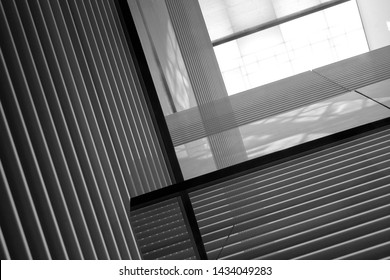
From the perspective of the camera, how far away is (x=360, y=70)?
1004 cm

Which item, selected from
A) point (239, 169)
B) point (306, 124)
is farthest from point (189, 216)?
point (306, 124)

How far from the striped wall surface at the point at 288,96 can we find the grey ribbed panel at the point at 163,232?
6224mm

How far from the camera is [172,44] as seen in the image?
12.1 meters

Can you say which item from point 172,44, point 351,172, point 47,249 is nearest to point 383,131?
point 351,172

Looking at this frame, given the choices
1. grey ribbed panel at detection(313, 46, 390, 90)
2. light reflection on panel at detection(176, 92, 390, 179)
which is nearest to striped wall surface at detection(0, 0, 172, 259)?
grey ribbed panel at detection(313, 46, 390, 90)

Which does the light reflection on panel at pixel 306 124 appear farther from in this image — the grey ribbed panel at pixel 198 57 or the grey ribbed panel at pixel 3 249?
the grey ribbed panel at pixel 3 249

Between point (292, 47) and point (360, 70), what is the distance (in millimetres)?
16983

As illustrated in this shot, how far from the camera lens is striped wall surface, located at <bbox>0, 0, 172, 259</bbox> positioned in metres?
2.40

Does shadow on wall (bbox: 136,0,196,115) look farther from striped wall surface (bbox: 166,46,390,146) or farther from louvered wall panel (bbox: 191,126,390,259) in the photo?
louvered wall panel (bbox: 191,126,390,259)

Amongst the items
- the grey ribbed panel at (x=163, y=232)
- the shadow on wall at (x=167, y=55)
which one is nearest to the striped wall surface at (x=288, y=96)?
the shadow on wall at (x=167, y=55)

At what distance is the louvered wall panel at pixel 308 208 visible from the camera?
2.70m

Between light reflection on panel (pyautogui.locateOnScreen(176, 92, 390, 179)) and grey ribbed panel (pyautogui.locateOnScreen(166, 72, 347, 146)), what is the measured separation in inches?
32.0

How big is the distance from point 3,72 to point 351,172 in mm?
1977

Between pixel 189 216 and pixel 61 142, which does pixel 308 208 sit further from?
pixel 61 142
